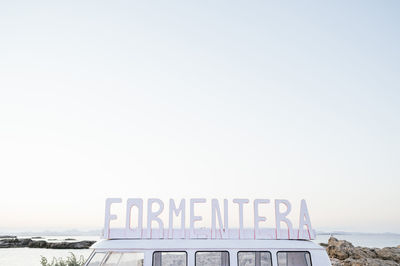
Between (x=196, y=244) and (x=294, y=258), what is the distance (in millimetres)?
2264

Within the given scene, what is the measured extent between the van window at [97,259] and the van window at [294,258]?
3964 mm

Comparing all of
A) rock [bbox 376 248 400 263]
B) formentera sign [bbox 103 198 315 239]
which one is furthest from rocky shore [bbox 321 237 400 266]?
formentera sign [bbox 103 198 315 239]

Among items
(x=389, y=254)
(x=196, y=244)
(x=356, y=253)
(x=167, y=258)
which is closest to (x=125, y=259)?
(x=167, y=258)

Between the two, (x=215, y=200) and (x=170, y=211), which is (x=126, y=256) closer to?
(x=170, y=211)

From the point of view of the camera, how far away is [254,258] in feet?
27.6

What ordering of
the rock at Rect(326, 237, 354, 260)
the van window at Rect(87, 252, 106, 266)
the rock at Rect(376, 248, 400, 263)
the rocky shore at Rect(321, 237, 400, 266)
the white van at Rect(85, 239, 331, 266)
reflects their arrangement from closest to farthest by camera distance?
the van window at Rect(87, 252, 106, 266)
the white van at Rect(85, 239, 331, 266)
the rocky shore at Rect(321, 237, 400, 266)
the rock at Rect(326, 237, 354, 260)
the rock at Rect(376, 248, 400, 263)

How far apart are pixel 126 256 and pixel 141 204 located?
1.34m

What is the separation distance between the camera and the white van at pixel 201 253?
8234 millimetres

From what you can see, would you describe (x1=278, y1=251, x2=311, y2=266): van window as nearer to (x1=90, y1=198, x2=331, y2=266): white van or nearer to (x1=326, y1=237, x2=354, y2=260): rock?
(x1=90, y1=198, x2=331, y2=266): white van

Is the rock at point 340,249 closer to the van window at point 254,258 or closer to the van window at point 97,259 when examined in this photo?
the van window at point 254,258

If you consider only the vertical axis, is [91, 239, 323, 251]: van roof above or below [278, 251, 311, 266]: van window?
above

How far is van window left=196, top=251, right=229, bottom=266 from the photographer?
8281 mm

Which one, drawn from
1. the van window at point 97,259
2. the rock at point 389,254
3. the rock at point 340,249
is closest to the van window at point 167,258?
the van window at point 97,259

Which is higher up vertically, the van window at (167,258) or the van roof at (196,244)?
the van roof at (196,244)
